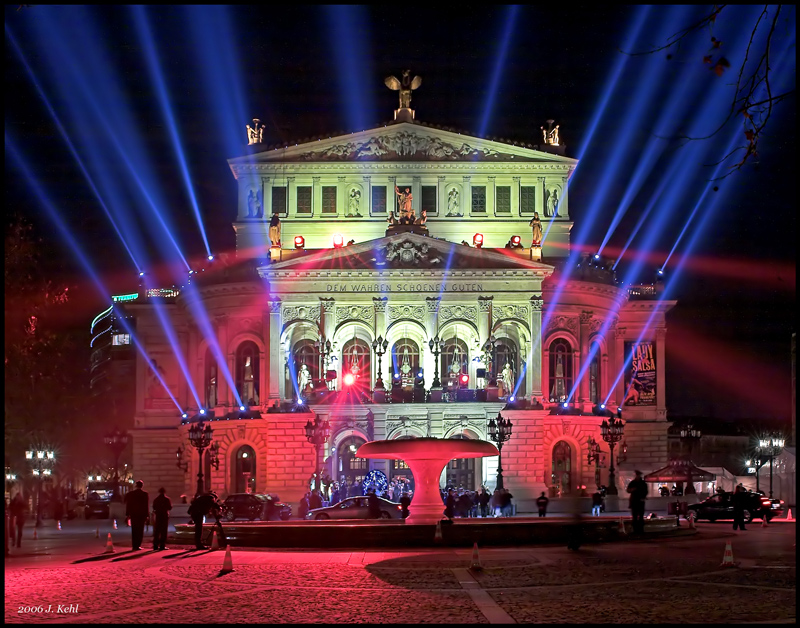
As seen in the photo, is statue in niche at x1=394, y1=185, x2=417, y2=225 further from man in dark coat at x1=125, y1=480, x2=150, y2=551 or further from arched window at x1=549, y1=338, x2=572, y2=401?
man in dark coat at x1=125, y1=480, x2=150, y2=551

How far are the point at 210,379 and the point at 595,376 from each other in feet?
75.9

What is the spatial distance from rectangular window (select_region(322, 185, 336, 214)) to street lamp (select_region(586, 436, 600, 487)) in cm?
2120

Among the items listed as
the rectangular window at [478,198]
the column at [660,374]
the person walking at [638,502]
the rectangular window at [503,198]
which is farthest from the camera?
the column at [660,374]

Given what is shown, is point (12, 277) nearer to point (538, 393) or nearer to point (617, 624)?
point (617, 624)

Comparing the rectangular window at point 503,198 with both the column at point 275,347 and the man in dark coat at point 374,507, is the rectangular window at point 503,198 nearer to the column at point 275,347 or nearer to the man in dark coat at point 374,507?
the column at point 275,347

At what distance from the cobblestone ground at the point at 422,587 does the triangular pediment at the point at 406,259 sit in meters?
36.7

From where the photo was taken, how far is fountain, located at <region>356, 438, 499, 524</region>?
36.0 m

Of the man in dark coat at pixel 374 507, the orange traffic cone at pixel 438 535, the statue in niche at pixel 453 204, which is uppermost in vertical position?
the statue in niche at pixel 453 204

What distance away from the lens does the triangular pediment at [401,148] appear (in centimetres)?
7425

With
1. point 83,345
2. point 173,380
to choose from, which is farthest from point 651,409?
point 83,345

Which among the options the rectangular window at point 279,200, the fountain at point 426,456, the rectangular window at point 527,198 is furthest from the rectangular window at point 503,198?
the fountain at point 426,456

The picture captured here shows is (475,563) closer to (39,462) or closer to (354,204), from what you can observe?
(354,204)

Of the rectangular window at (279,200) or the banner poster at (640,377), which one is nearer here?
the banner poster at (640,377)

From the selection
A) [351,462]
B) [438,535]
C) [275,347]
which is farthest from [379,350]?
[438,535]
